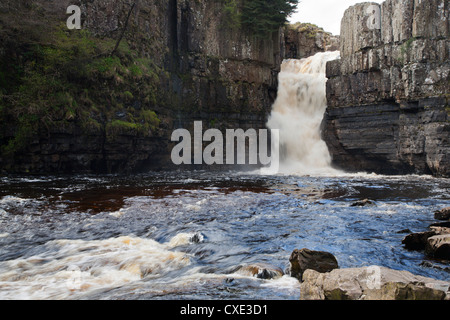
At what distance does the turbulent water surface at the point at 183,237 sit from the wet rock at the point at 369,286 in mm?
535

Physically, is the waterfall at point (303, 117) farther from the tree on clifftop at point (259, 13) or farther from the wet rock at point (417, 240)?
the wet rock at point (417, 240)

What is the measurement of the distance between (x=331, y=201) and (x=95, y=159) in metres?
13.7

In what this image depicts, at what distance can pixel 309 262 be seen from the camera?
5754mm

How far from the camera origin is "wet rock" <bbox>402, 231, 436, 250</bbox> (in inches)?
282

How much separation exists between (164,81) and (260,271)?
21484mm

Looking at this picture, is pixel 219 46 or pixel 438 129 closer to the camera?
pixel 438 129

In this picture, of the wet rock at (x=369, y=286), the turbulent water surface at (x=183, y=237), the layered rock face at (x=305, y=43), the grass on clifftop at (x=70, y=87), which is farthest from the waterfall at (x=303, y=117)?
the wet rock at (x=369, y=286)

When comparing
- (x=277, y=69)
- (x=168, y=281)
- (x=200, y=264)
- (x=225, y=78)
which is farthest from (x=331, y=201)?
(x=277, y=69)

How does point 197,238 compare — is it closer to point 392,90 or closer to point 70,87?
point 70,87

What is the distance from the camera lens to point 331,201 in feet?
43.1

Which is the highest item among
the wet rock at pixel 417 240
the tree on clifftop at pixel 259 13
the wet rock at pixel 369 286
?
the tree on clifftop at pixel 259 13

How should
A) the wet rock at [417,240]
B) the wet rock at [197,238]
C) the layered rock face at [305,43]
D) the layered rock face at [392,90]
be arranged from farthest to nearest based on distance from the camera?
the layered rock face at [305,43] < the layered rock face at [392,90] < the wet rock at [197,238] < the wet rock at [417,240]

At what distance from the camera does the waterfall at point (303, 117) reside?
29.5 meters
